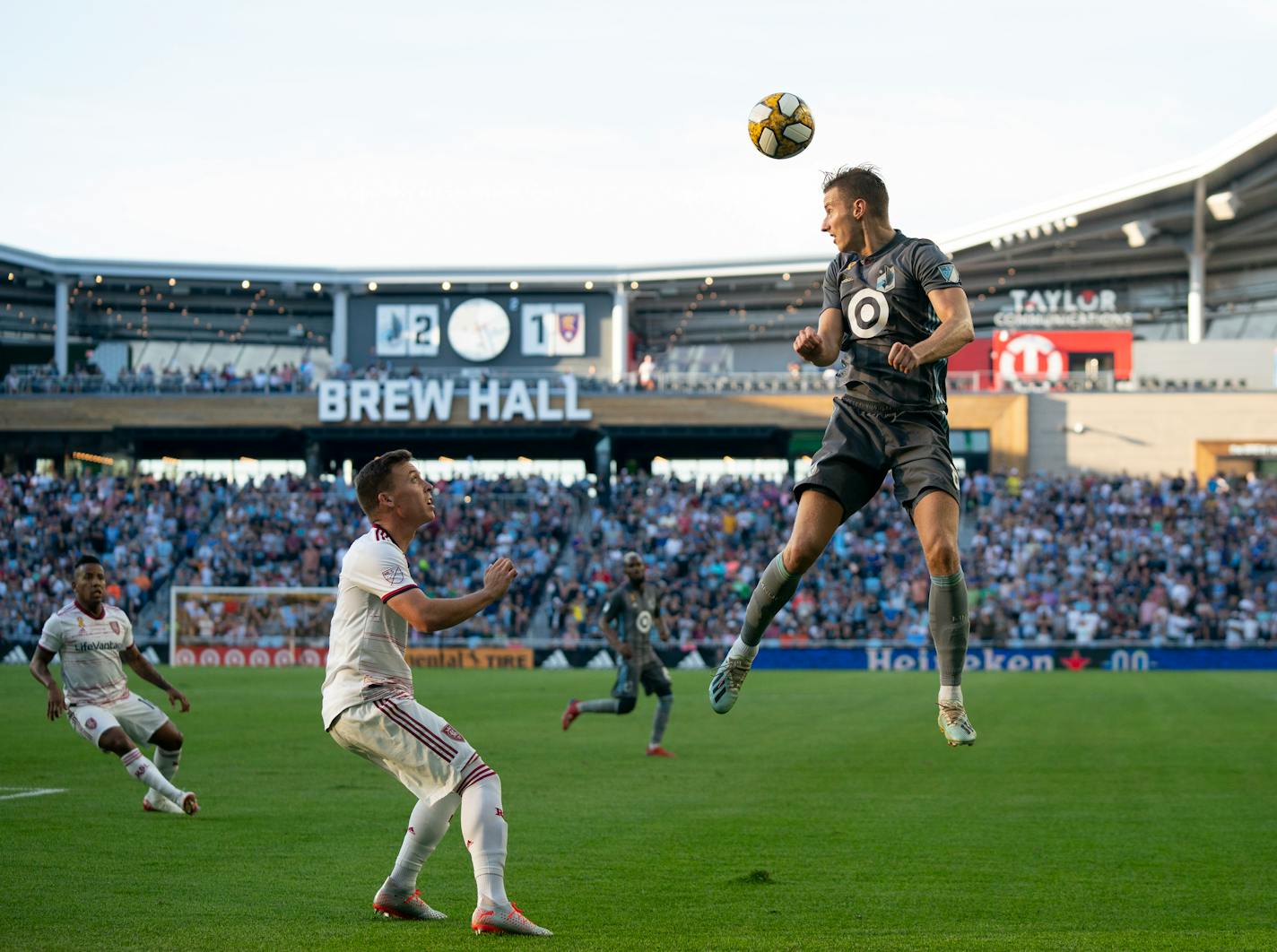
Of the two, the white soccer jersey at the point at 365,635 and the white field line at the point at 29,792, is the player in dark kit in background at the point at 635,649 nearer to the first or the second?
the white field line at the point at 29,792

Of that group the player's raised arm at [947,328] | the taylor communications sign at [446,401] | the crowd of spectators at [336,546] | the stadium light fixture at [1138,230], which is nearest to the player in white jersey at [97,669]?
the player's raised arm at [947,328]

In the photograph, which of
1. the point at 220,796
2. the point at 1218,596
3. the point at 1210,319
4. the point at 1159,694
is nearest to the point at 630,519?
the point at 1218,596

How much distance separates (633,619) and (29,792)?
711 cm

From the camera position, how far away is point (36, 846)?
33.1 feet

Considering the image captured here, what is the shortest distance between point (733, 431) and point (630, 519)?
732 centimetres

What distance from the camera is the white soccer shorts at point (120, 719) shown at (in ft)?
41.2

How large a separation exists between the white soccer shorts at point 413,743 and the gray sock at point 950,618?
94.5 inches

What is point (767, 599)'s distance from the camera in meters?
8.02

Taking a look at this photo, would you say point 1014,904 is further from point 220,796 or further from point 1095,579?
point 1095,579

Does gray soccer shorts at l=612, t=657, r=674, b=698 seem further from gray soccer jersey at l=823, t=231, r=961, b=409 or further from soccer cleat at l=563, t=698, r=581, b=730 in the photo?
gray soccer jersey at l=823, t=231, r=961, b=409

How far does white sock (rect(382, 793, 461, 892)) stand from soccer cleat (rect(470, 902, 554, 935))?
0.54 m

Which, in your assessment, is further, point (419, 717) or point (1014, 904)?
point (1014, 904)

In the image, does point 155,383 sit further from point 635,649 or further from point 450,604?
point 450,604

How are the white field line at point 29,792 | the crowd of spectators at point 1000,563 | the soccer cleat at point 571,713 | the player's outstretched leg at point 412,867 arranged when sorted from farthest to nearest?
the crowd of spectators at point 1000,563
the soccer cleat at point 571,713
the white field line at point 29,792
the player's outstretched leg at point 412,867
